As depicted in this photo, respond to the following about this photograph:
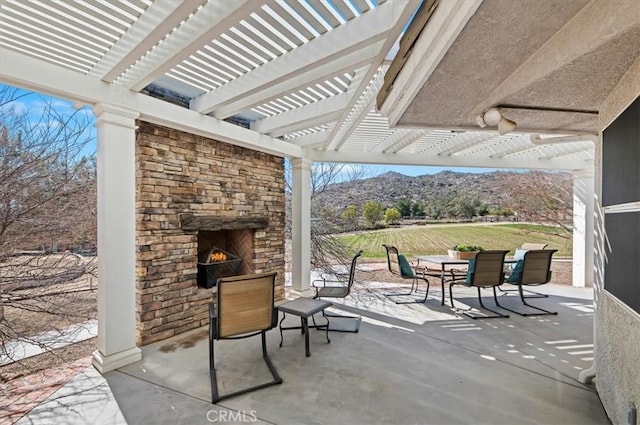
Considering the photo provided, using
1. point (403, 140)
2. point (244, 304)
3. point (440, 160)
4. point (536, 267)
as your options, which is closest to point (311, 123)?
point (403, 140)

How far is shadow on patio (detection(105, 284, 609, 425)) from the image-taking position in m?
2.40

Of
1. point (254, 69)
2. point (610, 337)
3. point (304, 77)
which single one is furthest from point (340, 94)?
point (610, 337)

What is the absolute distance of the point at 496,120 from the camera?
2.68 metres

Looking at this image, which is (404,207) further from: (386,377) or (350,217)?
(386,377)

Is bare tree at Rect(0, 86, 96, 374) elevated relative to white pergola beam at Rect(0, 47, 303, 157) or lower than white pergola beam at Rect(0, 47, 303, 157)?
lower

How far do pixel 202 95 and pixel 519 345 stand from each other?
4.72 m

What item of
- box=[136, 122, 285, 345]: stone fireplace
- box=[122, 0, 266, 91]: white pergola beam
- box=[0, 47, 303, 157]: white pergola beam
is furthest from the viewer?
box=[136, 122, 285, 345]: stone fireplace

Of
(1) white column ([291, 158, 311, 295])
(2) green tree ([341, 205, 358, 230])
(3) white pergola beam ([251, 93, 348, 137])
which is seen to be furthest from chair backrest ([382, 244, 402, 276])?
(2) green tree ([341, 205, 358, 230])

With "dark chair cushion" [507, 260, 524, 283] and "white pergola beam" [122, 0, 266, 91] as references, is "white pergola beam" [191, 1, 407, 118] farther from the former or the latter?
"dark chair cushion" [507, 260, 524, 283]

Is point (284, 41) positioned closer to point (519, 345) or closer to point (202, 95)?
point (202, 95)

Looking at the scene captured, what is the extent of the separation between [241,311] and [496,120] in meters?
2.70

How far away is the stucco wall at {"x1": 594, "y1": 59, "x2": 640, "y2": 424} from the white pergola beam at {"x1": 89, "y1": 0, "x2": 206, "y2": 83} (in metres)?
2.64

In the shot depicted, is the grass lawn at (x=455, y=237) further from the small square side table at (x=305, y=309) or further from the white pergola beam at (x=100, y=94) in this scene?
the white pergola beam at (x=100, y=94)

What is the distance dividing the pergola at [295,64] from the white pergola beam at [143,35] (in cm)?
1
